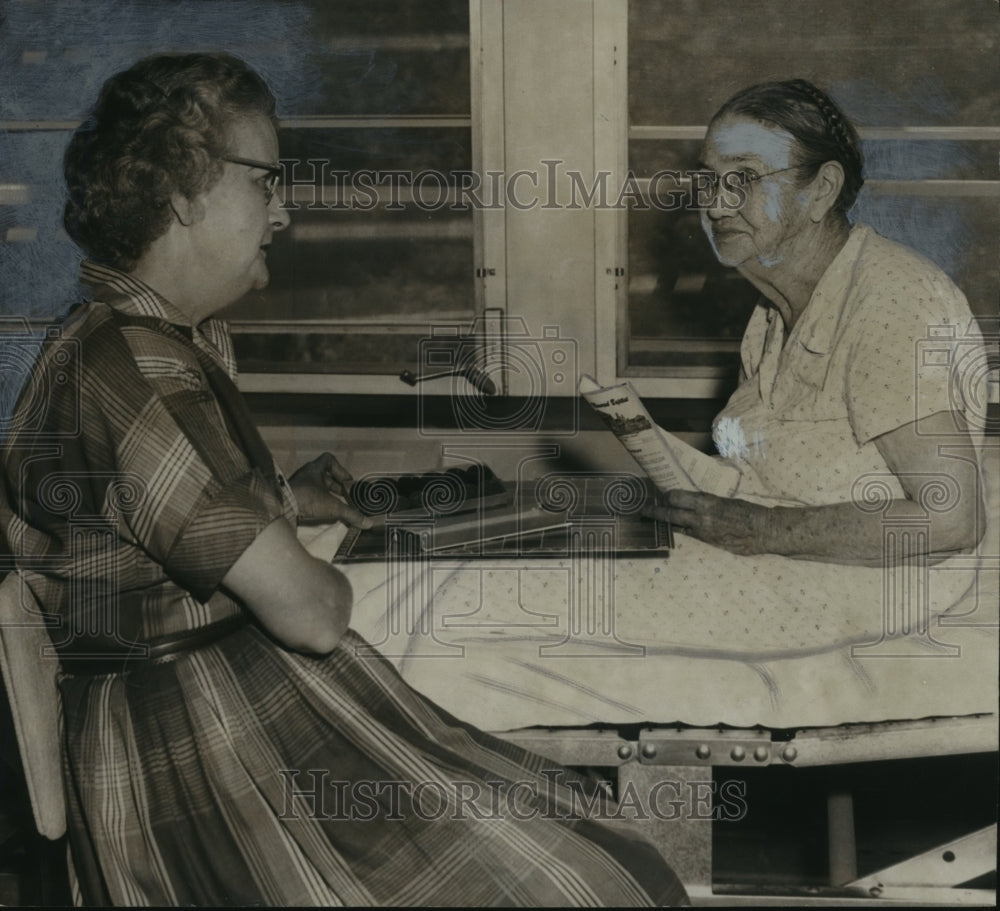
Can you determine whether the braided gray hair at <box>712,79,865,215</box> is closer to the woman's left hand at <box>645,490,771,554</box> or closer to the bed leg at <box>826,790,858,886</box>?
the woman's left hand at <box>645,490,771,554</box>

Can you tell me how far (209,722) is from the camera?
232 cm

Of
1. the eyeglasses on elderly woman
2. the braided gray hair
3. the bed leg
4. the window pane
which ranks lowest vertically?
the bed leg

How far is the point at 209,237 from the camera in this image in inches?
91.4

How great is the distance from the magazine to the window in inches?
10.3

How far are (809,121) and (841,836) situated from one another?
1.43 m

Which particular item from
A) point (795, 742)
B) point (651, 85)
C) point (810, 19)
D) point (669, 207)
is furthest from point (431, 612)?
point (810, 19)

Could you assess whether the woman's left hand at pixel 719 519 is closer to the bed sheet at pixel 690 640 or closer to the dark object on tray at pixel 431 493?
the bed sheet at pixel 690 640

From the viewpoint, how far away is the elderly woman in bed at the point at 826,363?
7.83 ft

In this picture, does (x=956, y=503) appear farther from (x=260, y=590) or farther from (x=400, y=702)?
(x=260, y=590)

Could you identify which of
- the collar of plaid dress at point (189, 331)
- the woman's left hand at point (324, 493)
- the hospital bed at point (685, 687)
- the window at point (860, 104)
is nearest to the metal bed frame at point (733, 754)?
the hospital bed at point (685, 687)

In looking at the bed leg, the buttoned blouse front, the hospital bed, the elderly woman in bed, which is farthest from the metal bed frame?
the buttoned blouse front

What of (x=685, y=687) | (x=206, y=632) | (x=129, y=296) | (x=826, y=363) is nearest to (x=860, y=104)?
(x=826, y=363)

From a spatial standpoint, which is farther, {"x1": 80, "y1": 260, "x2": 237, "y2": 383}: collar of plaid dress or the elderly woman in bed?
the elderly woman in bed

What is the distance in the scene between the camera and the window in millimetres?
2541
